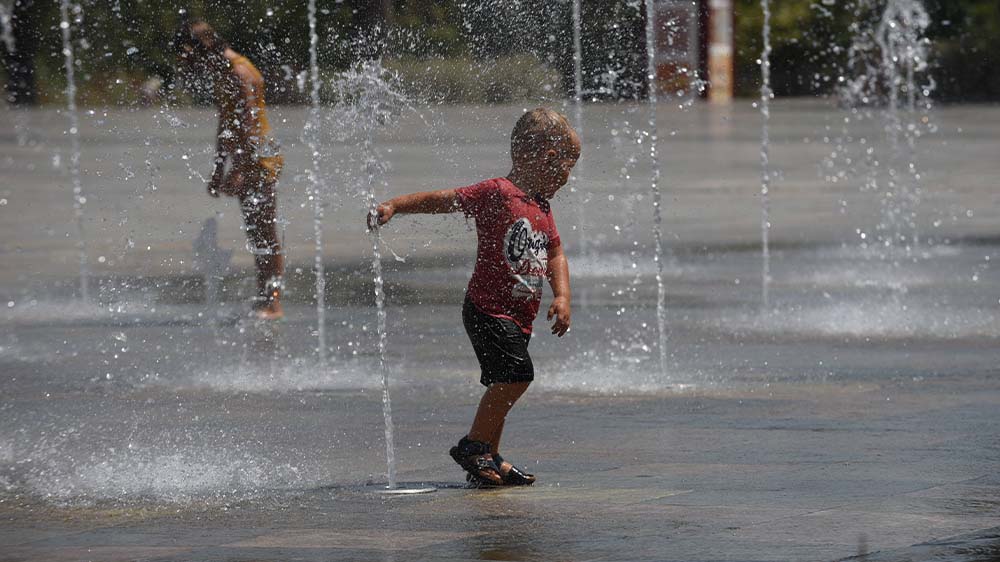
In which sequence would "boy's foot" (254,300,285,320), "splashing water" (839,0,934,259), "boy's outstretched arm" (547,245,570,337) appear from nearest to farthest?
1. "boy's outstretched arm" (547,245,570,337)
2. "boy's foot" (254,300,285,320)
3. "splashing water" (839,0,934,259)

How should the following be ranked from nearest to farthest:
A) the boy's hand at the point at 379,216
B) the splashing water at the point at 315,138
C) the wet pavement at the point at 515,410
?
the wet pavement at the point at 515,410 → the boy's hand at the point at 379,216 → the splashing water at the point at 315,138

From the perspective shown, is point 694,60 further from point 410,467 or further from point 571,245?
point 410,467

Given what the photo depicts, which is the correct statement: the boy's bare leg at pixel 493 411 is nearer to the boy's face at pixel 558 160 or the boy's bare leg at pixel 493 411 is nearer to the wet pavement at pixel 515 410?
the wet pavement at pixel 515 410

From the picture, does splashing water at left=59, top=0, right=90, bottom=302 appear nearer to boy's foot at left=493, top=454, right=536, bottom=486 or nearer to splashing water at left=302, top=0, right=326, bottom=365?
splashing water at left=302, top=0, right=326, bottom=365

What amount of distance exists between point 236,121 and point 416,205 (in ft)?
13.0

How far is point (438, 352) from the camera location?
905 centimetres

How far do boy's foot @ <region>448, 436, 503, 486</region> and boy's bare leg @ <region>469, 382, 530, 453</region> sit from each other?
0.09 feet

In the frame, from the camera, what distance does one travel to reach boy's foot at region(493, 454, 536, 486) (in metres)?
5.82

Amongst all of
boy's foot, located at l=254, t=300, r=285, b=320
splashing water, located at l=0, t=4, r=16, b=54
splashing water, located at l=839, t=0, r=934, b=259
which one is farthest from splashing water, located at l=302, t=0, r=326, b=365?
splashing water, located at l=0, t=4, r=16, b=54

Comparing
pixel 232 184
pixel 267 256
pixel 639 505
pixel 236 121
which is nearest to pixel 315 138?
pixel 267 256

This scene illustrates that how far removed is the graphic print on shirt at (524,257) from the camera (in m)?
5.84

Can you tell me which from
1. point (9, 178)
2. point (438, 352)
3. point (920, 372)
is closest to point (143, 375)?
point (438, 352)

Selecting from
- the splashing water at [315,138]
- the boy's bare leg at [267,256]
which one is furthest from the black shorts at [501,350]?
the boy's bare leg at [267,256]

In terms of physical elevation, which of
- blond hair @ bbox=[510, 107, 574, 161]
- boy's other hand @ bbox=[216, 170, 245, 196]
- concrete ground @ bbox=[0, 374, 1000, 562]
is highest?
blond hair @ bbox=[510, 107, 574, 161]
